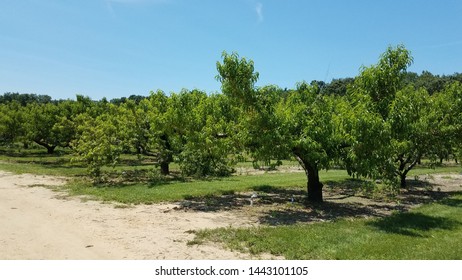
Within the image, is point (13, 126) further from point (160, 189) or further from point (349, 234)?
point (349, 234)

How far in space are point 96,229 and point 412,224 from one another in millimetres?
13184

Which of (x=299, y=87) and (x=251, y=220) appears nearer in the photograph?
(x=251, y=220)

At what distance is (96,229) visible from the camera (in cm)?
1424

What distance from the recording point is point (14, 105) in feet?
240

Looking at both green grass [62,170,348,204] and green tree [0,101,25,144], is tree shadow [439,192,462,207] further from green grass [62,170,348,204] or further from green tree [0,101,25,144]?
green tree [0,101,25,144]

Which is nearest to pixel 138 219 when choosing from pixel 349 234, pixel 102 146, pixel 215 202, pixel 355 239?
pixel 215 202

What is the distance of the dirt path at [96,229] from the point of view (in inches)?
444

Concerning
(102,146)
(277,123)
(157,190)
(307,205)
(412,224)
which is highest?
(277,123)

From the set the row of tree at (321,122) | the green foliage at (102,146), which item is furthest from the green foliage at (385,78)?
the green foliage at (102,146)

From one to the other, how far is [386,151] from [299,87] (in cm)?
698

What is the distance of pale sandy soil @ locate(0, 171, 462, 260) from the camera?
11.5m

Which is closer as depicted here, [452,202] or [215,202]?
[215,202]
